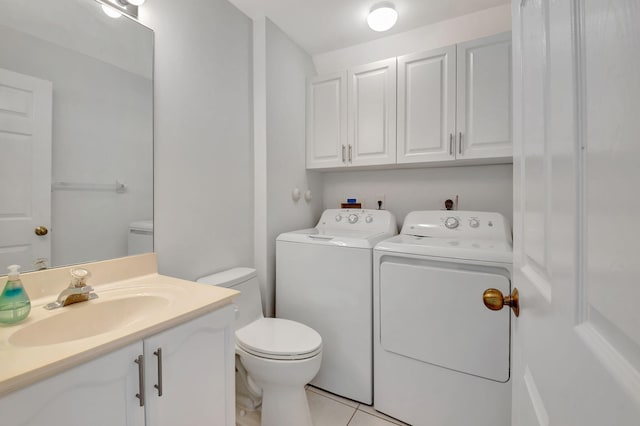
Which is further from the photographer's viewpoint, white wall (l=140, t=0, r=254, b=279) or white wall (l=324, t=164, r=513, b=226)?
white wall (l=324, t=164, r=513, b=226)

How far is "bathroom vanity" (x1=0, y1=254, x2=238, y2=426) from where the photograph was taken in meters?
0.66

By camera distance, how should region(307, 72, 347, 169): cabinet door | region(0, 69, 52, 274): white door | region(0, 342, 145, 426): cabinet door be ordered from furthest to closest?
region(307, 72, 347, 169): cabinet door
region(0, 69, 52, 274): white door
region(0, 342, 145, 426): cabinet door

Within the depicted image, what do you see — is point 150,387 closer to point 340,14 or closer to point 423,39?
point 340,14

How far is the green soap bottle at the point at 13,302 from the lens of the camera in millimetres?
840

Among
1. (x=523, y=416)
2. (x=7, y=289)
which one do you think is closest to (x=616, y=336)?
(x=523, y=416)

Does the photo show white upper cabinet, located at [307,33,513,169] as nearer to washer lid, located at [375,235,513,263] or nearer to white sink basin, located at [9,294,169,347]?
washer lid, located at [375,235,513,263]

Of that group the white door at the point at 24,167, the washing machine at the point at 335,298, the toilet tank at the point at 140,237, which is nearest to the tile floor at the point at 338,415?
the washing machine at the point at 335,298

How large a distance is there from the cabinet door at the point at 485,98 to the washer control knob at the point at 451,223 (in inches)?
17.0

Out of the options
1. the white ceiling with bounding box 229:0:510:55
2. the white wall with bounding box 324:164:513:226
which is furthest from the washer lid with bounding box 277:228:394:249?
the white ceiling with bounding box 229:0:510:55

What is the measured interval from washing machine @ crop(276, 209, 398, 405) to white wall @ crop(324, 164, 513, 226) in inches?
18.5

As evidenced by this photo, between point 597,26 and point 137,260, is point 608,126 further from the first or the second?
point 137,260

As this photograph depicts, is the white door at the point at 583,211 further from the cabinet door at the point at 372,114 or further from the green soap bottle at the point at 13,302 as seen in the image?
the cabinet door at the point at 372,114

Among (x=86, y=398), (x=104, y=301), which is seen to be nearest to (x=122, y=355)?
(x=86, y=398)

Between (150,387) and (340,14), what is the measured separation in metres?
2.38
